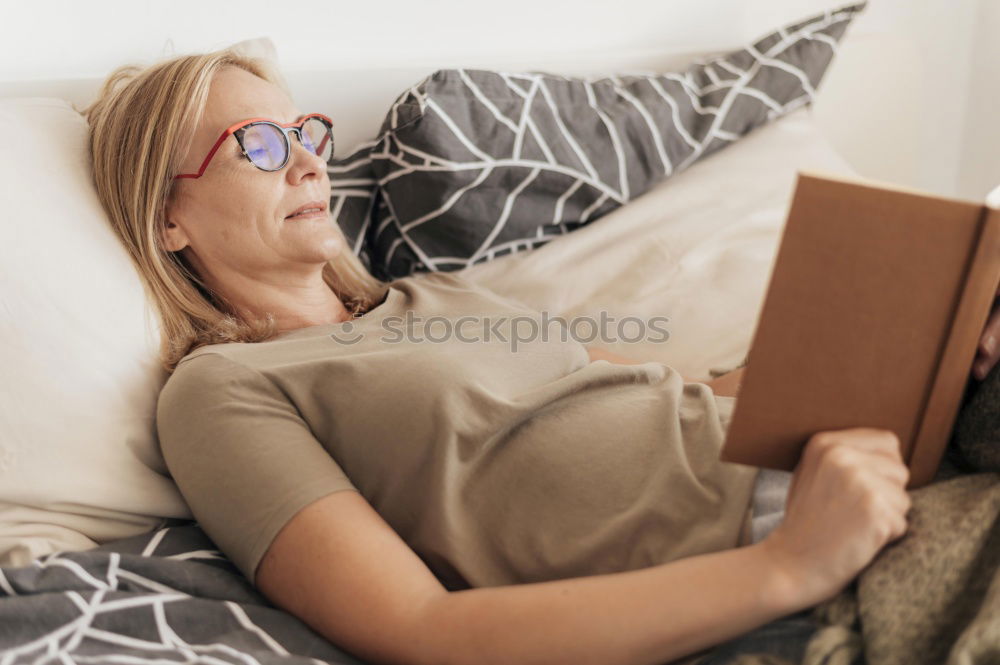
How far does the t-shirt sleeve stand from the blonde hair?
0.62 ft

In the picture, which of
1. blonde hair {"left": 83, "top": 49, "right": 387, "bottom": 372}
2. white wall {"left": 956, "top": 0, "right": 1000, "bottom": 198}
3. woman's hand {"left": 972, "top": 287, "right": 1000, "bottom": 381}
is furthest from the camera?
white wall {"left": 956, "top": 0, "right": 1000, "bottom": 198}

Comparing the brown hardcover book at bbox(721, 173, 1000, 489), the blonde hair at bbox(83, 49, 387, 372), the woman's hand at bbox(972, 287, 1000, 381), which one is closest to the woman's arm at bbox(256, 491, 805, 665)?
the brown hardcover book at bbox(721, 173, 1000, 489)

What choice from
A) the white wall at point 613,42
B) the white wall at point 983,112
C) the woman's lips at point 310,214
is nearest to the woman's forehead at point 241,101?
the woman's lips at point 310,214

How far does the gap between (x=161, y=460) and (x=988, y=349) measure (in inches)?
36.9

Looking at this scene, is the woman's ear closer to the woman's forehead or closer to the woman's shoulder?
the woman's forehead

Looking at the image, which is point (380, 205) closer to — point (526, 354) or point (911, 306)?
point (526, 354)

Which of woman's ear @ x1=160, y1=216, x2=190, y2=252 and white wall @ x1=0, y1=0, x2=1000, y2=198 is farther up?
white wall @ x1=0, y1=0, x2=1000, y2=198

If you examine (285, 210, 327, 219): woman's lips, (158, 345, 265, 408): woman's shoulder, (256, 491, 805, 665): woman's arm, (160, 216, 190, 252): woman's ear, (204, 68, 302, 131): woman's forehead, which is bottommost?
(256, 491, 805, 665): woman's arm

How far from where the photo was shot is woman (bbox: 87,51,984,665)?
0.85 metres

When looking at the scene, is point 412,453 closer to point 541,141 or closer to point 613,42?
point 541,141

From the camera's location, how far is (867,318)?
84 centimetres

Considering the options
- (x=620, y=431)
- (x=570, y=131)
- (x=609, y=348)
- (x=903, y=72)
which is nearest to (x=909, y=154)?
(x=903, y=72)

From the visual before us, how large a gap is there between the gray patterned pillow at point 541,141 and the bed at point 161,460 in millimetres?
40

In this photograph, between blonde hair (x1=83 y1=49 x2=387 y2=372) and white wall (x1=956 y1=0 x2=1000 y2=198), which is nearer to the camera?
blonde hair (x1=83 y1=49 x2=387 y2=372)
